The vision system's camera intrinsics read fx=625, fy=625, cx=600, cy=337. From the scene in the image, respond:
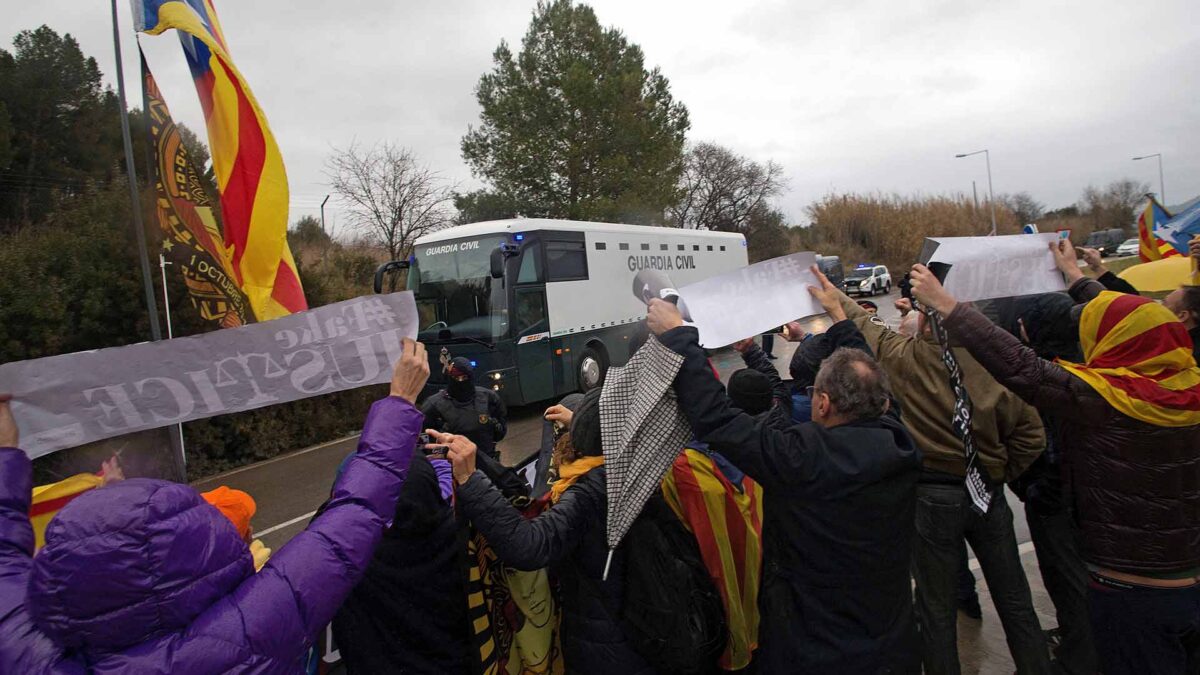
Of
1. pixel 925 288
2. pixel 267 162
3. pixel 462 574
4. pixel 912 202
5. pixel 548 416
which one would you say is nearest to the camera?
pixel 462 574

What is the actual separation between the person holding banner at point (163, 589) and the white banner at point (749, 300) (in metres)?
1.44

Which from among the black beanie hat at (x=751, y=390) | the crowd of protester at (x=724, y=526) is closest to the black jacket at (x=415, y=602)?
the crowd of protester at (x=724, y=526)

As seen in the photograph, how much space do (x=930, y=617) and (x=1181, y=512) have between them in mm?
990

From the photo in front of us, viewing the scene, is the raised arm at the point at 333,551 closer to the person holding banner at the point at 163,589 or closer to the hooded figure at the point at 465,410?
the person holding banner at the point at 163,589

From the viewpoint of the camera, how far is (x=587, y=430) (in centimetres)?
213

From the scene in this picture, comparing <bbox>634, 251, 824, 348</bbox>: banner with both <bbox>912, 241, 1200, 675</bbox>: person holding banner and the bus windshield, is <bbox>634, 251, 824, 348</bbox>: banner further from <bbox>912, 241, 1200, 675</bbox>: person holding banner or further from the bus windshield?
the bus windshield

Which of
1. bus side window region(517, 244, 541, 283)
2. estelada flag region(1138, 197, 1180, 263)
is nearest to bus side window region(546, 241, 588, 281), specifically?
bus side window region(517, 244, 541, 283)

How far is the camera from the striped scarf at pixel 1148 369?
2.13 m

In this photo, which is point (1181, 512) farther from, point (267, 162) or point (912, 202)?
point (912, 202)

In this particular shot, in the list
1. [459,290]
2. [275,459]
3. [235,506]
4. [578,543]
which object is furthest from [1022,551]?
[275,459]

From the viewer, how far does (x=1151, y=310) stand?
2172mm

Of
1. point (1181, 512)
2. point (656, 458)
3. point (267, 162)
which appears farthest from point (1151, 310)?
point (267, 162)

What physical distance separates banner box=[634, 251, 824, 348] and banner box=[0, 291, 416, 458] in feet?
3.35

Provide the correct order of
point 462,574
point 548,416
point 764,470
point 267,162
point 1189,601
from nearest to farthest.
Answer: point 764,470 → point 462,574 → point 1189,601 → point 548,416 → point 267,162
